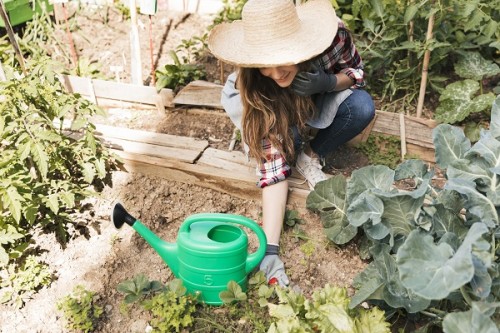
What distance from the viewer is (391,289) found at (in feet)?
5.77

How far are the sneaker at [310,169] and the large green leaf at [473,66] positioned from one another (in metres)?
0.99

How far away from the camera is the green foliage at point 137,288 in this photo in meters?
2.03

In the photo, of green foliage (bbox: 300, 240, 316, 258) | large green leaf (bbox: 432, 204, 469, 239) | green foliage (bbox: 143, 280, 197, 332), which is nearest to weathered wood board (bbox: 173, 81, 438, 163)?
green foliage (bbox: 300, 240, 316, 258)

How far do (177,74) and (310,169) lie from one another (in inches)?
44.2

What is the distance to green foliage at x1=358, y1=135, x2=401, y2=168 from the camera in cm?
277

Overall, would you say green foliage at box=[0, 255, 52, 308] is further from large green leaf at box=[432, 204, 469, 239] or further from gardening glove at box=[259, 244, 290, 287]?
large green leaf at box=[432, 204, 469, 239]

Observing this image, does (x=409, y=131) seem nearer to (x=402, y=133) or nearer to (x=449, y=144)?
(x=402, y=133)

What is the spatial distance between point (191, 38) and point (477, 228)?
2.64 metres

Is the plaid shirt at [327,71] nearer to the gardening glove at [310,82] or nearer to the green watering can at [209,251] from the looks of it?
the gardening glove at [310,82]

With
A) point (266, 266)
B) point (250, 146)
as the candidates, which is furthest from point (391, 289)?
point (250, 146)

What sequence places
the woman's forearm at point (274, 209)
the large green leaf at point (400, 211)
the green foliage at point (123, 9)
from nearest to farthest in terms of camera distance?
the large green leaf at point (400, 211), the woman's forearm at point (274, 209), the green foliage at point (123, 9)

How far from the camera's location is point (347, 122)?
246cm

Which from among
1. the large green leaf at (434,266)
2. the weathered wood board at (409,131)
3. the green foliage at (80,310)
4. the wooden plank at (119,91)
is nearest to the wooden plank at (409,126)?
the weathered wood board at (409,131)

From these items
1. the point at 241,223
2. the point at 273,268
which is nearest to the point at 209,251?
the point at 241,223
